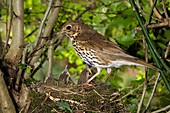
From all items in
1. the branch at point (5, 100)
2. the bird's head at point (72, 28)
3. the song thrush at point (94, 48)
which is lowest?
the branch at point (5, 100)

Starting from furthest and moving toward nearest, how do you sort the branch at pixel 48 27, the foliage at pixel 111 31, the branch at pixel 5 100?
the foliage at pixel 111 31
the branch at pixel 48 27
the branch at pixel 5 100

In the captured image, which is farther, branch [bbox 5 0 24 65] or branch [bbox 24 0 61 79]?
branch [bbox 24 0 61 79]

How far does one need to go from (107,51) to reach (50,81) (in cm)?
69

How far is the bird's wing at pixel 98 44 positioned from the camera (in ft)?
13.0

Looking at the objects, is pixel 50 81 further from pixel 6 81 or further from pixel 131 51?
A: pixel 131 51

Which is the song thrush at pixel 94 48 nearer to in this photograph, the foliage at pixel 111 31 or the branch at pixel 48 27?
the foliage at pixel 111 31

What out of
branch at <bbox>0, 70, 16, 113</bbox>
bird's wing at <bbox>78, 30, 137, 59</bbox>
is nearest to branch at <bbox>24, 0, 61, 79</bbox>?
bird's wing at <bbox>78, 30, 137, 59</bbox>

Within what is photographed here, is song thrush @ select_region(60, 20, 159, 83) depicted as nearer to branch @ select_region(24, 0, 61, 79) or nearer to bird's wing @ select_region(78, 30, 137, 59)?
bird's wing @ select_region(78, 30, 137, 59)

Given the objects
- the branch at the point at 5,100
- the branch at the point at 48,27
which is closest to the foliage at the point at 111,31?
the branch at the point at 48,27

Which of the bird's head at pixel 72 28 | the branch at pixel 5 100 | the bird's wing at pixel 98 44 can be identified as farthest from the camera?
the bird's head at pixel 72 28

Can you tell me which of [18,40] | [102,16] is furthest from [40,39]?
[102,16]

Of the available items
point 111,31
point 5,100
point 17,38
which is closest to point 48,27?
point 17,38

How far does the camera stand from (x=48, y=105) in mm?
3332

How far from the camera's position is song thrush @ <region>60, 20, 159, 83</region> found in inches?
157
